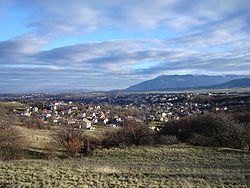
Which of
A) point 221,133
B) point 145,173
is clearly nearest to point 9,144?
point 145,173

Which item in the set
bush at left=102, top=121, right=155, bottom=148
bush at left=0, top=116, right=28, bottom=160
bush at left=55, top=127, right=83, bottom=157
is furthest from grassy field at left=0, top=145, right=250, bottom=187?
bush at left=102, top=121, right=155, bottom=148

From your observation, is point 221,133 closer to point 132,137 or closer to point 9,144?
point 132,137

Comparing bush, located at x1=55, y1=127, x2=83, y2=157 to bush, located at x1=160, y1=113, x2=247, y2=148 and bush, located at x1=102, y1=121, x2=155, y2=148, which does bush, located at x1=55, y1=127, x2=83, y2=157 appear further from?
bush, located at x1=160, y1=113, x2=247, y2=148

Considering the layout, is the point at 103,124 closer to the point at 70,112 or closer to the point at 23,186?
the point at 70,112

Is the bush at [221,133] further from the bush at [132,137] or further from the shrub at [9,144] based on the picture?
the shrub at [9,144]

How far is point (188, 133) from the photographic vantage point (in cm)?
6188

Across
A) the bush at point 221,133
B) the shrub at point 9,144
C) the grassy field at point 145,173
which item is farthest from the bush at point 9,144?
the bush at point 221,133

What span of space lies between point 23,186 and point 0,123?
112ft

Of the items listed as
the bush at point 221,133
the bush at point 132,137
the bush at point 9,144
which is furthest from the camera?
the bush at point 132,137

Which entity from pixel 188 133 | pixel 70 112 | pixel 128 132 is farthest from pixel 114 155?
pixel 70 112

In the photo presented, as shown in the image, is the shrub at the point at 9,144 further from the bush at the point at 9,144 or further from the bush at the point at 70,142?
the bush at the point at 70,142

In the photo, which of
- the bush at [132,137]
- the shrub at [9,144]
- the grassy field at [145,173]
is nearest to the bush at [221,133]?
the bush at [132,137]

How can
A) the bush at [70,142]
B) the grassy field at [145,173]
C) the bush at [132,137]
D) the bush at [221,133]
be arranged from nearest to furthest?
the grassy field at [145,173] → the bush at [70,142] → the bush at [221,133] → the bush at [132,137]

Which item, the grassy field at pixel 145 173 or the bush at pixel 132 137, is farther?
the bush at pixel 132 137
